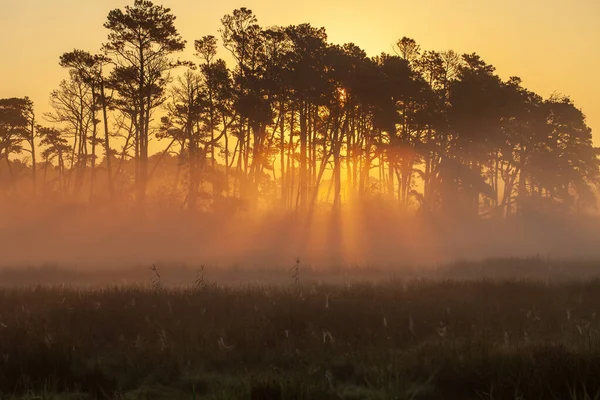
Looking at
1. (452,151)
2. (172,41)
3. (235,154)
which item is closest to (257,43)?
(172,41)

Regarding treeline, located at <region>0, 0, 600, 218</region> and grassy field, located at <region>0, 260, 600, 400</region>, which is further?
treeline, located at <region>0, 0, 600, 218</region>

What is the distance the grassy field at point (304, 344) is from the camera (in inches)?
262

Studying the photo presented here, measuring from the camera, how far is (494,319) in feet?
36.0

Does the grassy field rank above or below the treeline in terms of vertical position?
below

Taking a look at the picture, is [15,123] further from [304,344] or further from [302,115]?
[304,344]

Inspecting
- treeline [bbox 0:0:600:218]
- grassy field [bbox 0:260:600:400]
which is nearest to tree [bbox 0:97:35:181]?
treeline [bbox 0:0:600:218]

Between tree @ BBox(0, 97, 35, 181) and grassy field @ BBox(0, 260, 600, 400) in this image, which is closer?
grassy field @ BBox(0, 260, 600, 400)

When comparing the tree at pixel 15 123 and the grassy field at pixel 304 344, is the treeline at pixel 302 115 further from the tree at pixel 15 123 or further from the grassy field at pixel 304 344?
the grassy field at pixel 304 344

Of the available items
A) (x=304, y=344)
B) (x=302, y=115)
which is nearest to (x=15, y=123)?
(x=302, y=115)

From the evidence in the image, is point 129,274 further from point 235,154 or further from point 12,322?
point 235,154

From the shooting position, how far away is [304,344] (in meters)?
9.09

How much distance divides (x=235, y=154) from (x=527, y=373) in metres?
47.1

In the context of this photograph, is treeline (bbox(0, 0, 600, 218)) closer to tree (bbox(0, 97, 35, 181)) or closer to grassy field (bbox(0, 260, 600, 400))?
tree (bbox(0, 97, 35, 181))

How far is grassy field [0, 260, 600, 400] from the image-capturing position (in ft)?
21.8
